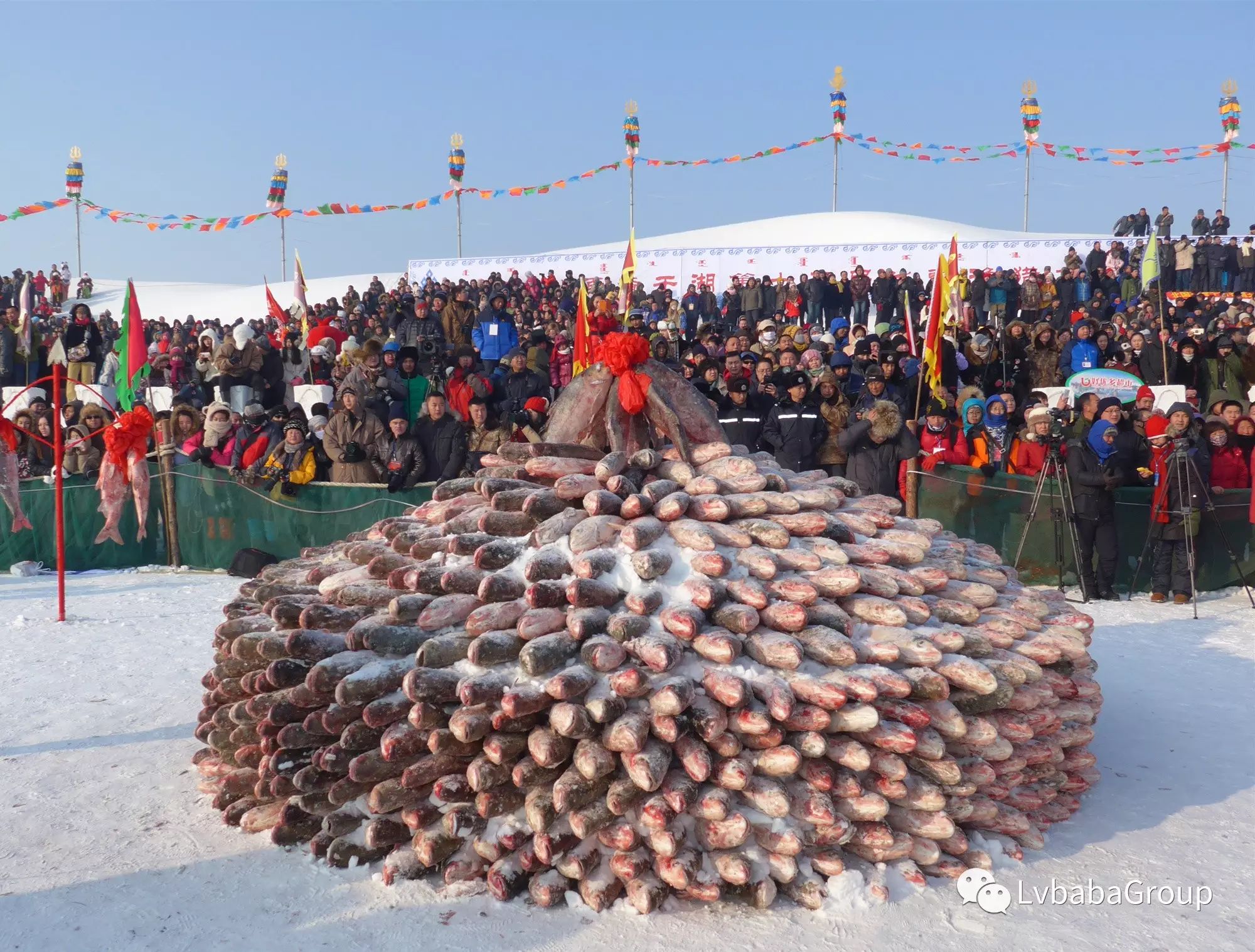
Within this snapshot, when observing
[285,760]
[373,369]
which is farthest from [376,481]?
[285,760]

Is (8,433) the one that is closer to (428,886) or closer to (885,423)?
(428,886)

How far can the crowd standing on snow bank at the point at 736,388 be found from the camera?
9789 millimetres

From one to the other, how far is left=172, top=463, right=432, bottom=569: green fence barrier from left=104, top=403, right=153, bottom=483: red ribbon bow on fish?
1.71m

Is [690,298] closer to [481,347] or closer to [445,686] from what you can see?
[481,347]

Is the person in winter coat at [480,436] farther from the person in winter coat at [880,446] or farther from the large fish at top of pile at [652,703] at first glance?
the large fish at top of pile at [652,703]

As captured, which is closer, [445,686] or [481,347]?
[445,686]

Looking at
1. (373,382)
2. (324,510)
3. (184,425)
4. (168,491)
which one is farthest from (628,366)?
(184,425)

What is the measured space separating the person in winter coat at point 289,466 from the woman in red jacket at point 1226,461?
8.63 metres

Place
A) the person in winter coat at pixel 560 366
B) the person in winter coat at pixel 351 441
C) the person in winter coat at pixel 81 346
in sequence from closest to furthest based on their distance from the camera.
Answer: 1. the person in winter coat at pixel 351 441
2. the person in winter coat at pixel 560 366
3. the person in winter coat at pixel 81 346

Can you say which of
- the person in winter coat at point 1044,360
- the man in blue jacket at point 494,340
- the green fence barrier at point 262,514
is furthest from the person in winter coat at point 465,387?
the person in winter coat at point 1044,360

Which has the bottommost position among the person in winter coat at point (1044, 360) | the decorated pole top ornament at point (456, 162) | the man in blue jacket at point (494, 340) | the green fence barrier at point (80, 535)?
the green fence barrier at point (80, 535)

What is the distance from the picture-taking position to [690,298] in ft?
82.6

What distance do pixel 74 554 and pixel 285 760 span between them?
8.19 m

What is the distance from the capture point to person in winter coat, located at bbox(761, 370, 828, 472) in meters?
9.96
